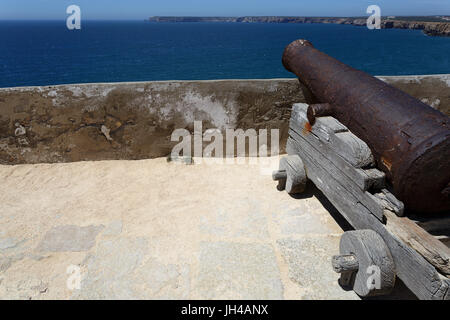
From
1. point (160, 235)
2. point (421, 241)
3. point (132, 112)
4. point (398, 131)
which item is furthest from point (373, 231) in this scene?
point (132, 112)

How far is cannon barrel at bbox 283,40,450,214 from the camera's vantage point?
209 centimetres

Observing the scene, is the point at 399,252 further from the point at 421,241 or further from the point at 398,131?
the point at 398,131

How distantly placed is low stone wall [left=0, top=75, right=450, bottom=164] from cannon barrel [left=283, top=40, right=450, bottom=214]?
141 centimetres

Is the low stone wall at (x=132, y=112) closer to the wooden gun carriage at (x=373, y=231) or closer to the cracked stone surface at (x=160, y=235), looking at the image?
the cracked stone surface at (x=160, y=235)

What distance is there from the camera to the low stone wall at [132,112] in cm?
422

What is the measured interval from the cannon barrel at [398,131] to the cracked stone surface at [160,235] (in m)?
0.87

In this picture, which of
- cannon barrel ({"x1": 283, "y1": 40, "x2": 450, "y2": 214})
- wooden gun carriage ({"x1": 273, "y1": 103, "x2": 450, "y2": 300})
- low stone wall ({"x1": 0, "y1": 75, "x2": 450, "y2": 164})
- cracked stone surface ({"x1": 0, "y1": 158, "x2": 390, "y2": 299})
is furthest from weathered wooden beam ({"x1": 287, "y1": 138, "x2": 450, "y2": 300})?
low stone wall ({"x1": 0, "y1": 75, "x2": 450, "y2": 164})

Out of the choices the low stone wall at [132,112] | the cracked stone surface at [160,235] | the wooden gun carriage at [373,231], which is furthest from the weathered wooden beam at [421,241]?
the low stone wall at [132,112]

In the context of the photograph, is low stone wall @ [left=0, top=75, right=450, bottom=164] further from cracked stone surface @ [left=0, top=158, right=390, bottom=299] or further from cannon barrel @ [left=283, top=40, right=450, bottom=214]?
cannon barrel @ [left=283, top=40, right=450, bottom=214]

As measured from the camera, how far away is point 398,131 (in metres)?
2.33

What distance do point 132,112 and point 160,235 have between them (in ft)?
6.43
